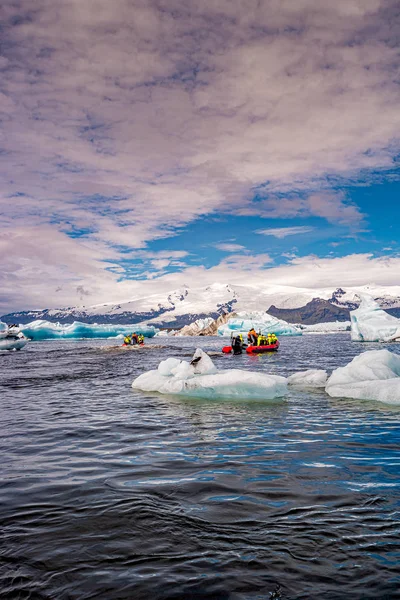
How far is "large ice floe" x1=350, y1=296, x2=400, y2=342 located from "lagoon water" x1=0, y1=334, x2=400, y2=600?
5105cm

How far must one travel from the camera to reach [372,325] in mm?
57344

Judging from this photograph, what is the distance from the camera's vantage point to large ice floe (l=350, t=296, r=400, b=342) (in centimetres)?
5694

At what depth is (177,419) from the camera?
10609 mm

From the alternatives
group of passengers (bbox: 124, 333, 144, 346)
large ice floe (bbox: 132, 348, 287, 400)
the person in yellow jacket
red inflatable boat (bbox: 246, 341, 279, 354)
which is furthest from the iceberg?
large ice floe (bbox: 132, 348, 287, 400)

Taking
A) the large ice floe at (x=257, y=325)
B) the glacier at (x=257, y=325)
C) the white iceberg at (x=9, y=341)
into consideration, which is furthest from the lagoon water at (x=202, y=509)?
the large ice floe at (x=257, y=325)

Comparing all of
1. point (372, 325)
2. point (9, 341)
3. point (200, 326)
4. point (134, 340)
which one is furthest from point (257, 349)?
point (200, 326)

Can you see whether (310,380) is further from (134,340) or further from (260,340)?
(134,340)

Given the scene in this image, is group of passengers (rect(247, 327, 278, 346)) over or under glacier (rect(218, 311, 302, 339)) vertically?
under

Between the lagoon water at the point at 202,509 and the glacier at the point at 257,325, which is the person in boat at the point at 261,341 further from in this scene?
the glacier at the point at 257,325

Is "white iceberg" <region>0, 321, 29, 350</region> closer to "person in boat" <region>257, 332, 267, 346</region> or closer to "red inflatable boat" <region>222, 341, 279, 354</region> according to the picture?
"red inflatable boat" <region>222, 341, 279, 354</region>

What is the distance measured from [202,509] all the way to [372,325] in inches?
2254

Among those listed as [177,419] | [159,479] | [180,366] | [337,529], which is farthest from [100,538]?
[180,366]

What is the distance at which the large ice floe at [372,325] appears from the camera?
187 ft

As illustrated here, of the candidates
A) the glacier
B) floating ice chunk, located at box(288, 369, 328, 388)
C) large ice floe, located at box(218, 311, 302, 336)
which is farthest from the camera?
large ice floe, located at box(218, 311, 302, 336)
